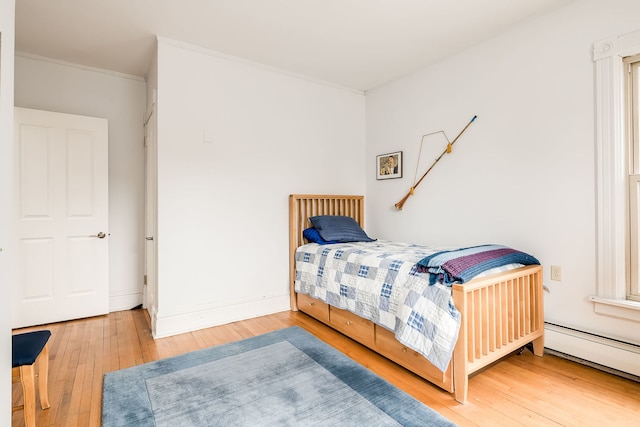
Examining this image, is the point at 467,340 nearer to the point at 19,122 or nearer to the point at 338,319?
the point at 338,319

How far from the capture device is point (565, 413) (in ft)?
5.30

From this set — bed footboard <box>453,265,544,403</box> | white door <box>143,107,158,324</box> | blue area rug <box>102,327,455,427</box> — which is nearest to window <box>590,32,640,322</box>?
bed footboard <box>453,265,544,403</box>

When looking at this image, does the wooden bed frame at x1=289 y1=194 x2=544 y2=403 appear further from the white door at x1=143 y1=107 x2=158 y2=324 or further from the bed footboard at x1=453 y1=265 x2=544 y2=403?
the white door at x1=143 y1=107 x2=158 y2=324

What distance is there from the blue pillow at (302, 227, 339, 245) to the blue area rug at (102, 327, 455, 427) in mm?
1047

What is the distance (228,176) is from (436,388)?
2.31 metres

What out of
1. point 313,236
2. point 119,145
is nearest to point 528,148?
point 313,236

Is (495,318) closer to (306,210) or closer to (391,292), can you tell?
(391,292)

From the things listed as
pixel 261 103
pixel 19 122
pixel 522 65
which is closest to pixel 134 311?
pixel 19 122

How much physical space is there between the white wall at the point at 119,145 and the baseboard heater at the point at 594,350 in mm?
3759

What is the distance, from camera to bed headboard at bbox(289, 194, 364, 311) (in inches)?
128

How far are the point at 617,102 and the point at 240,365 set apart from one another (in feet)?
9.52

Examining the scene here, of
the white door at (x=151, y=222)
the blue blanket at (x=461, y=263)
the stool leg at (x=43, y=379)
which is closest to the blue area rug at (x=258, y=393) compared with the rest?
the stool leg at (x=43, y=379)

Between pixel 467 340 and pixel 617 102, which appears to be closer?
pixel 467 340

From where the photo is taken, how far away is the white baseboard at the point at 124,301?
329 centimetres
